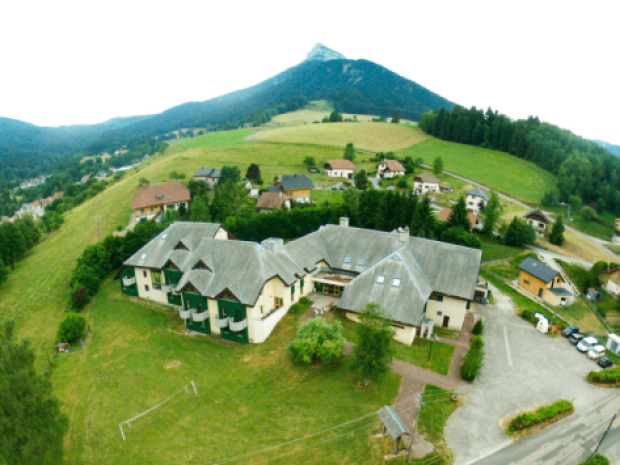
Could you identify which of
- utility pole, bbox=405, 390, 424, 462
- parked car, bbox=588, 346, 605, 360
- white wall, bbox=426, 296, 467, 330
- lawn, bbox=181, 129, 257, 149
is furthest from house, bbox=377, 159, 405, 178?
utility pole, bbox=405, 390, 424, 462

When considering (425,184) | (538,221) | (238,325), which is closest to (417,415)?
(238,325)

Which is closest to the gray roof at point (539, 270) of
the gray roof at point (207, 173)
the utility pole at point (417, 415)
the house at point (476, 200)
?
the utility pole at point (417, 415)

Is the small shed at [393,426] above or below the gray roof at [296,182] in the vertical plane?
below

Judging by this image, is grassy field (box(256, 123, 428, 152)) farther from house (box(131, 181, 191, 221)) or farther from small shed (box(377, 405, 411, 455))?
small shed (box(377, 405, 411, 455))

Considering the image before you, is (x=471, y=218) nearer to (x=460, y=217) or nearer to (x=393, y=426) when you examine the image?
(x=460, y=217)

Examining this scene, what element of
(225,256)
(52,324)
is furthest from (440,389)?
(52,324)

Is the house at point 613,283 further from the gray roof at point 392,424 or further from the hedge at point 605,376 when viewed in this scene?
the gray roof at point 392,424

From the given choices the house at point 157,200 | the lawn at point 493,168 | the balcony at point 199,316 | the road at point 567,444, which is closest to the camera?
the road at point 567,444
